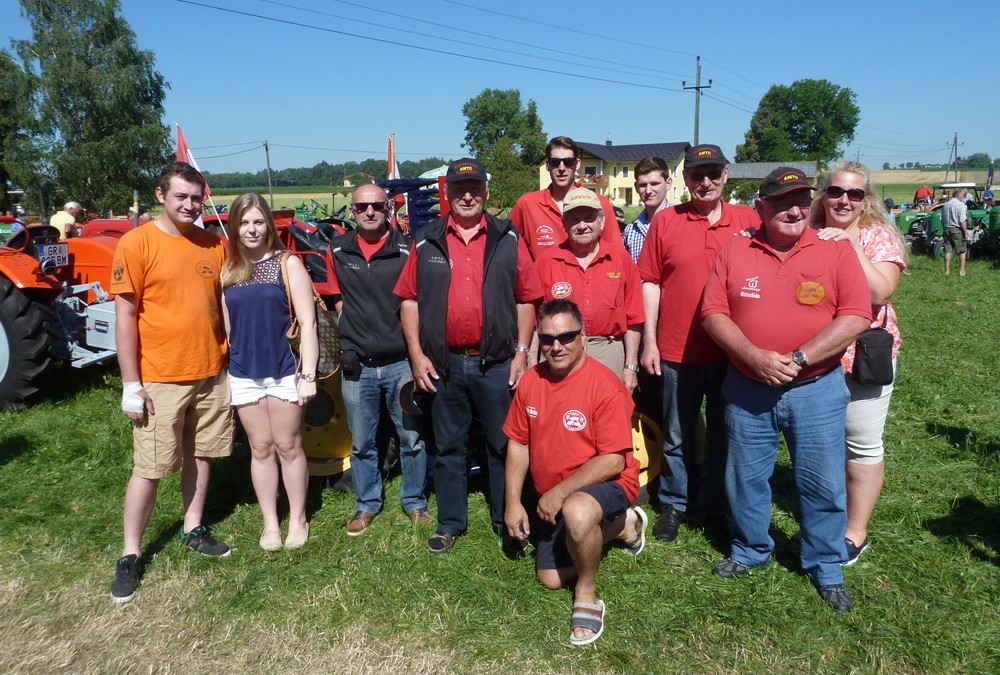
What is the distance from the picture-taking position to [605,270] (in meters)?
3.57

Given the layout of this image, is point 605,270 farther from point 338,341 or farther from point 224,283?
point 224,283

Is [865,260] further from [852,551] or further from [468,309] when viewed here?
[468,309]

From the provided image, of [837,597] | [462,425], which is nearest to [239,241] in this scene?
[462,425]

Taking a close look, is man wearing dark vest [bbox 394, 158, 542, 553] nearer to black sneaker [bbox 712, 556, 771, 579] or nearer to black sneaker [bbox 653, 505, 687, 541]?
black sneaker [bbox 653, 505, 687, 541]

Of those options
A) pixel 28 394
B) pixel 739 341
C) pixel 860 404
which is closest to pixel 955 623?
pixel 860 404

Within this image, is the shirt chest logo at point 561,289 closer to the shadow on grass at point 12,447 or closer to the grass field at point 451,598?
the grass field at point 451,598

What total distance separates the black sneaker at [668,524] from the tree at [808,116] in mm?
89451

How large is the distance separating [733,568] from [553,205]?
2.16 m

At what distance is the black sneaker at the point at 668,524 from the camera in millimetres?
3693

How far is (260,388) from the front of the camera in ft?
11.4

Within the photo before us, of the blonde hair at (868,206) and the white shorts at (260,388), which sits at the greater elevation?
the blonde hair at (868,206)

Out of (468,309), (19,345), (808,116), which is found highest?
(808,116)

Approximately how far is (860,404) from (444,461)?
76.6 inches

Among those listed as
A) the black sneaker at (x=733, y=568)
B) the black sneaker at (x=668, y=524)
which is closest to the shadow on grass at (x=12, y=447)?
the black sneaker at (x=668, y=524)
